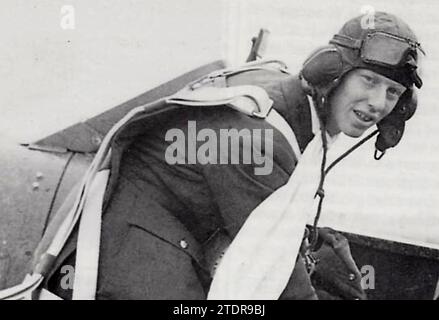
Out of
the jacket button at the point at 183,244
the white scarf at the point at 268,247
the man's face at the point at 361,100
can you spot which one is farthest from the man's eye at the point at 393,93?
the jacket button at the point at 183,244

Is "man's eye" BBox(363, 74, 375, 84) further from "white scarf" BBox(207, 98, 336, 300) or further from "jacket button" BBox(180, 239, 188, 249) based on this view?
"jacket button" BBox(180, 239, 188, 249)

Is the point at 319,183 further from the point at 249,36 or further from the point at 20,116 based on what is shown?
the point at 20,116

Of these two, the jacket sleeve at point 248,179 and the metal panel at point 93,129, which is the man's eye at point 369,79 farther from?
the metal panel at point 93,129

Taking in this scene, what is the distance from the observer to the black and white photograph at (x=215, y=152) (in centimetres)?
112

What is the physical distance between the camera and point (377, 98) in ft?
3.73

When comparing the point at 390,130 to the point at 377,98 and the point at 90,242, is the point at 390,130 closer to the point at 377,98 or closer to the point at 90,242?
the point at 377,98

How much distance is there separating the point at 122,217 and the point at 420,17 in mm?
735

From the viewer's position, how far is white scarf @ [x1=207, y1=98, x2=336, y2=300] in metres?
1.11

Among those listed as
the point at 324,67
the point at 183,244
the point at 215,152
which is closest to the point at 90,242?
the point at 183,244

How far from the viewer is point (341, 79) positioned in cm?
114

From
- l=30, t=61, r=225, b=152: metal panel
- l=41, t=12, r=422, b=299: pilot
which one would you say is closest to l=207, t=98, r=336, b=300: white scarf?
l=41, t=12, r=422, b=299: pilot

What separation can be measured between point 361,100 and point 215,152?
25 cm
